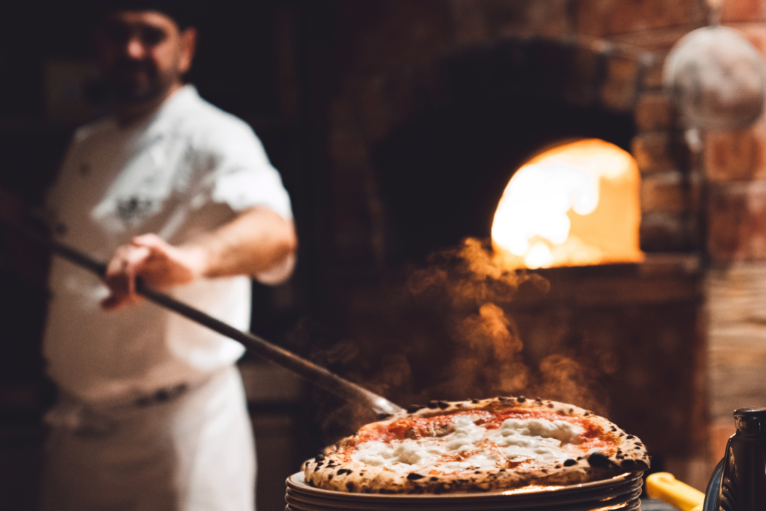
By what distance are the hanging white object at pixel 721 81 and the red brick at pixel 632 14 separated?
0.77 ft

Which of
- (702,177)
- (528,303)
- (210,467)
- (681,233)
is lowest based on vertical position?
(210,467)

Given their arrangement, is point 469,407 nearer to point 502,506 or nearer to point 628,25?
point 502,506

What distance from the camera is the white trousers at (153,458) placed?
1.73m

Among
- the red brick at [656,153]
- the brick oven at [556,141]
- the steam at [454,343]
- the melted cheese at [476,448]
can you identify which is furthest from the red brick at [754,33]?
the melted cheese at [476,448]

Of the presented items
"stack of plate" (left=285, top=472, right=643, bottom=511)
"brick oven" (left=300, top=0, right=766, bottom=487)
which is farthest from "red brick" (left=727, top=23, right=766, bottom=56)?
"stack of plate" (left=285, top=472, right=643, bottom=511)

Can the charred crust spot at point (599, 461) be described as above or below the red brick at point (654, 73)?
below

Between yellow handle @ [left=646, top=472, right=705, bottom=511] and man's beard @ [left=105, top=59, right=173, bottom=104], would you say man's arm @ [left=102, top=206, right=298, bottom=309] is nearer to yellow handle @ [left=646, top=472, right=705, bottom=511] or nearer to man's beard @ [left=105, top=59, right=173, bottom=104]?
man's beard @ [left=105, top=59, right=173, bottom=104]

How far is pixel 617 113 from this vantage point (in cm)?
257

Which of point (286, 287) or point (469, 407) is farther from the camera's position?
point (286, 287)

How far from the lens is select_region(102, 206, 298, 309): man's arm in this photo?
53.5 inches

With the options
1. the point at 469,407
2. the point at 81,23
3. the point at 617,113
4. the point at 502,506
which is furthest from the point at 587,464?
the point at 81,23

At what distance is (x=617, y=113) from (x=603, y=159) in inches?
25.1

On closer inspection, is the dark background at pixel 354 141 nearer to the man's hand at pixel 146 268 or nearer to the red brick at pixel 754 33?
the red brick at pixel 754 33

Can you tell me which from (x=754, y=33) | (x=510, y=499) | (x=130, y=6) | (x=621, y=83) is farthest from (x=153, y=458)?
(x=754, y=33)
